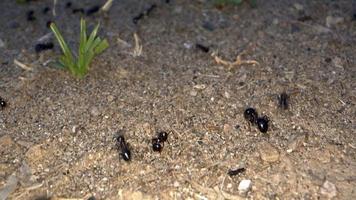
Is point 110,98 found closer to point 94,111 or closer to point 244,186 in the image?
point 94,111

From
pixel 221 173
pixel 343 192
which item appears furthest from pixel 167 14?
pixel 343 192

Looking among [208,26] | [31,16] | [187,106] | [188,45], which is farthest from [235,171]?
[31,16]

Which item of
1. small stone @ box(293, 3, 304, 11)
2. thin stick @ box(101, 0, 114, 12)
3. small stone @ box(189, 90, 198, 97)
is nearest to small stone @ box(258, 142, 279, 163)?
small stone @ box(189, 90, 198, 97)

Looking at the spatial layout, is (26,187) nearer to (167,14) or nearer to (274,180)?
(274,180)

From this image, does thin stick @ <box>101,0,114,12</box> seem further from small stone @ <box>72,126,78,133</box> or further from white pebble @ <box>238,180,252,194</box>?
white pebble @ <box>238,180,252,194</box>

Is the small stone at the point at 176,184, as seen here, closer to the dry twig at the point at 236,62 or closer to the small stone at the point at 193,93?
the small stone at the point at 193,93

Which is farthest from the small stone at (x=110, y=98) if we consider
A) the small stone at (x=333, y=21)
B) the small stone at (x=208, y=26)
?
the small stone at (x=333, y=21)
